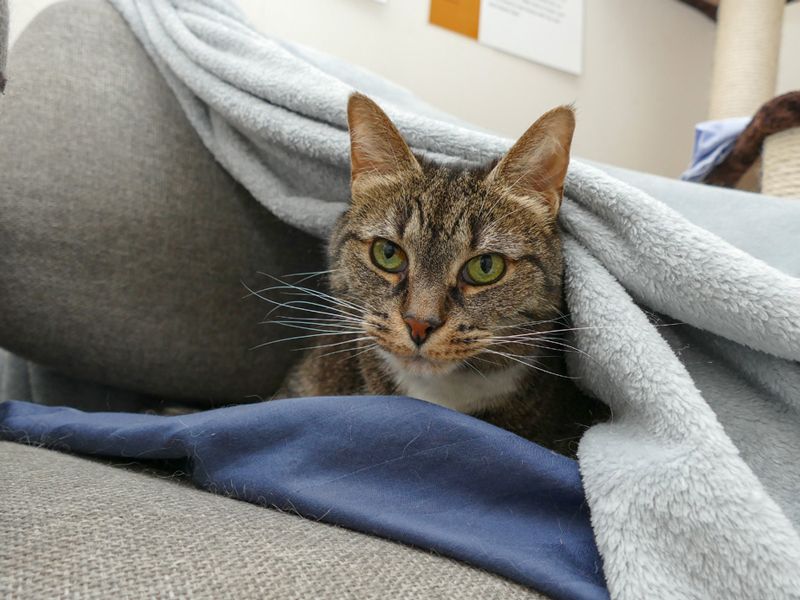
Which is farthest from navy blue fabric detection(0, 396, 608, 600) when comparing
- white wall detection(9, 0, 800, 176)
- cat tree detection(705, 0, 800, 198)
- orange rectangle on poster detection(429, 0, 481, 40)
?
cat tree detection(705, 0, 800, 198)

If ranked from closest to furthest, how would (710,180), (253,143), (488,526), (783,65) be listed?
1. (488,526)
2. (253,143)
3. (710,180)
4. (783,65)

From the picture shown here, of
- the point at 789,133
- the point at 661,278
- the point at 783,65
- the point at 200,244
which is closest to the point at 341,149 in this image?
the point at 200,244

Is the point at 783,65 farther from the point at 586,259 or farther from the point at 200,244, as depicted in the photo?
the point at 200,244

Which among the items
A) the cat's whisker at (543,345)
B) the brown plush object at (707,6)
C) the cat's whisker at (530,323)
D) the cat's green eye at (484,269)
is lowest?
the cat's whisker at (543,345)

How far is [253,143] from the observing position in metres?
1.08

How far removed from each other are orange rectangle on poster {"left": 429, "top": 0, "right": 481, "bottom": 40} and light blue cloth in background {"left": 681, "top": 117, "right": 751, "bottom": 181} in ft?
2.73

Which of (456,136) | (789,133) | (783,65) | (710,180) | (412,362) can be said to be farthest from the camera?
(783,65)

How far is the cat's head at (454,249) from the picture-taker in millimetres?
743

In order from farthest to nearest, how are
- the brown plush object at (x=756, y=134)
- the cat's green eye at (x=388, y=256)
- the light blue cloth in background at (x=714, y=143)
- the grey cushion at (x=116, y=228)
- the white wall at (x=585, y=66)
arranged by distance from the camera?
the white wall at (x=585, y=66), the light blue cloth in background at (x=714, y=143), the brown plush object at (x=756, y=134), the grey cushion at (x=116, y=228), the cat's green eye at (x=388, y=256)

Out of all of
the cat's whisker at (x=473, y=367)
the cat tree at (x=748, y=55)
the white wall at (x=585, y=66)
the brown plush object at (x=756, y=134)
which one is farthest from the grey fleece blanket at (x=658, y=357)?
the cat tree at (x=748, y=55)

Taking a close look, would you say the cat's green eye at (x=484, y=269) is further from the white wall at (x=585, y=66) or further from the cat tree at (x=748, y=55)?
the cat tree at (x=748, y=55)

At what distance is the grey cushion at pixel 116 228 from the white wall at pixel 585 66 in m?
0.40

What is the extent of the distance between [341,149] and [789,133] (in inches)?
47.4

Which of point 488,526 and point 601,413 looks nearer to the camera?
point 488,526
